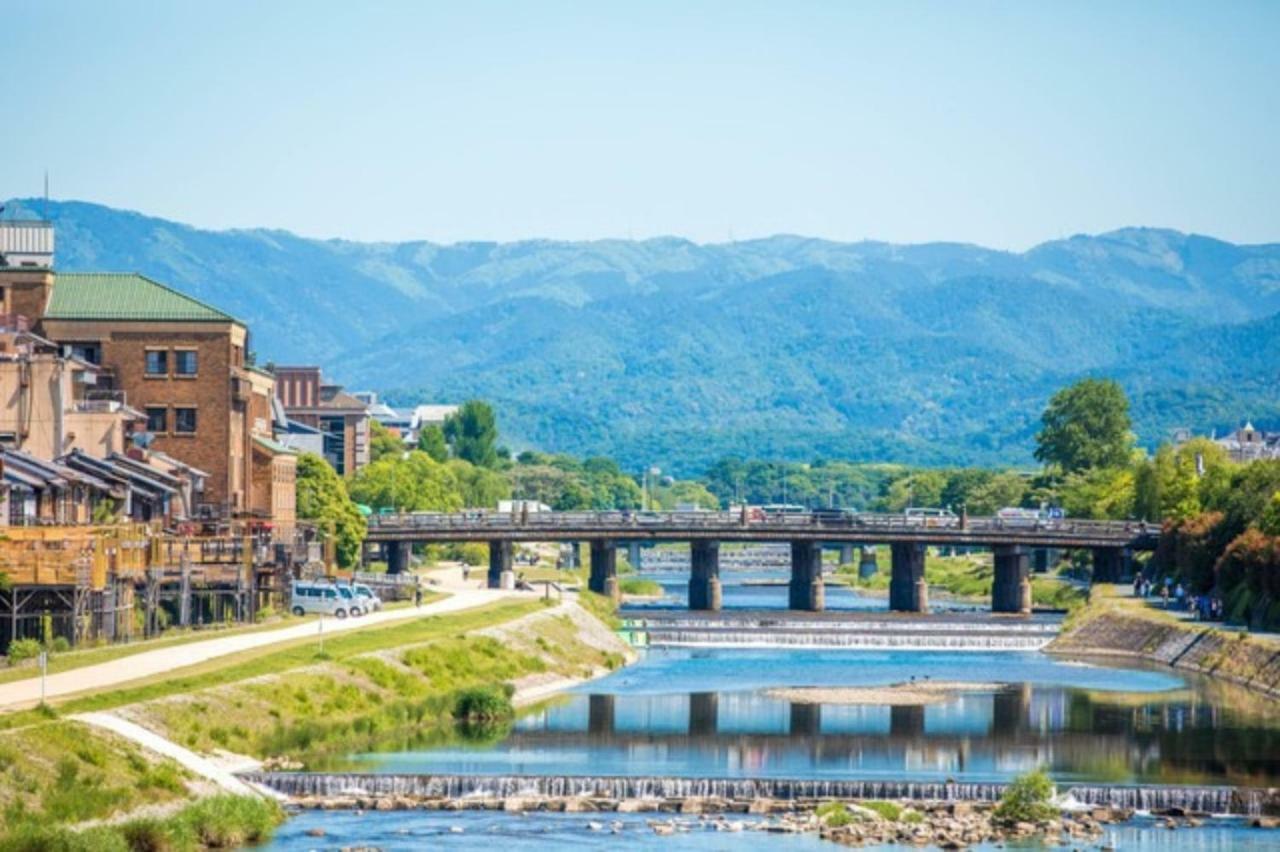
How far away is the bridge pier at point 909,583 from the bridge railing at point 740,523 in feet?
5.38

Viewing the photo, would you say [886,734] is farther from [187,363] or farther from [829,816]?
[187,363]

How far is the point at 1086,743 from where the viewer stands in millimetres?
95125

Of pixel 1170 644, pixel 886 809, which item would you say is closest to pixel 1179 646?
pixel 1170 644

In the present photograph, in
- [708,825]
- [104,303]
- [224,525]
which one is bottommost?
[708,825]

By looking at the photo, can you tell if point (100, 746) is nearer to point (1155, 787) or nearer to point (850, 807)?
point (850, 807)

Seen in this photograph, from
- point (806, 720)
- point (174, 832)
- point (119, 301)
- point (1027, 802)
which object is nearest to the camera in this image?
point (174, 832)

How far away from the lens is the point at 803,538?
7077 inches

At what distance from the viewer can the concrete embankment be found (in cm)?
11831

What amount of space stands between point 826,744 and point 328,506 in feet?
218

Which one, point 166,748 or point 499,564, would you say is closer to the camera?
point 166,748

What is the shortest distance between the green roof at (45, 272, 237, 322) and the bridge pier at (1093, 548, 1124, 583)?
224ft

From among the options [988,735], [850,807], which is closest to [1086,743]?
[988,735]

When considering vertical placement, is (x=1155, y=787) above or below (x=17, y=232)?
below

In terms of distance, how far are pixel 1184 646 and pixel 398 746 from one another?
5496 centimetres
